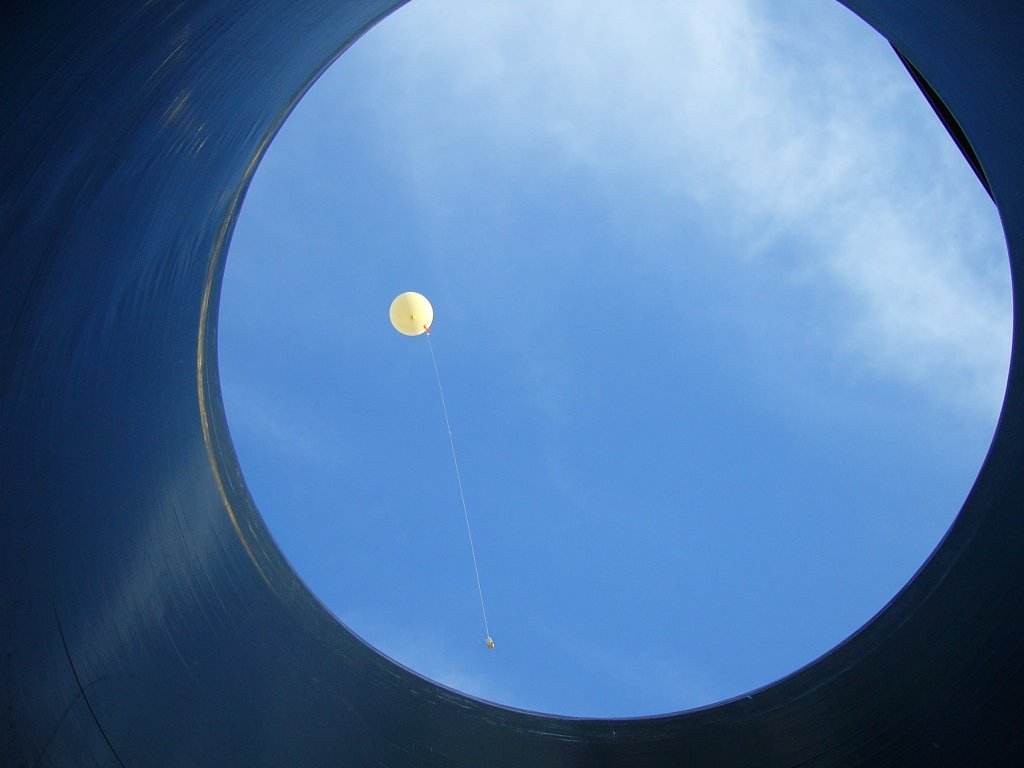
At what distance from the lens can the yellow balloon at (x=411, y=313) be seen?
9.16 m

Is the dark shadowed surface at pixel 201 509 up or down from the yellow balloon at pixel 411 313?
down

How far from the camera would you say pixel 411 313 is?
9180 millimetres

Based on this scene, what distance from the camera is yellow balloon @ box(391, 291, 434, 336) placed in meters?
9.16

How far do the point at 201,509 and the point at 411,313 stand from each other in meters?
3.24

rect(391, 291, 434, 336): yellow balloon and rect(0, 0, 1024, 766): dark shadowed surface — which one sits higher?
rect(391, 291, 434, 336): yellow balloon

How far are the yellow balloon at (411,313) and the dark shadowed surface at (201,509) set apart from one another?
245cm

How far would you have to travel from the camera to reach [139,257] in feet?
18.7

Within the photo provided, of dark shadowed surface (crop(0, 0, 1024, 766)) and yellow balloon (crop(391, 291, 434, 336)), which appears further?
yellow balloon (crop(391, 291, 434, 336))

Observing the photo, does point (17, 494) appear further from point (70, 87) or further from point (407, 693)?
point (407, 693)

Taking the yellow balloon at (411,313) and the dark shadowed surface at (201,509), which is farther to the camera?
the yellow balloon at (411,313)

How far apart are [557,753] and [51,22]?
6313 millimetres

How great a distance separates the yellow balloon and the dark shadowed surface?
8.03ft

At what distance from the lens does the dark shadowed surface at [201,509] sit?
4.63 metres

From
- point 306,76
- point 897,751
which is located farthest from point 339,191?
point 897,751
